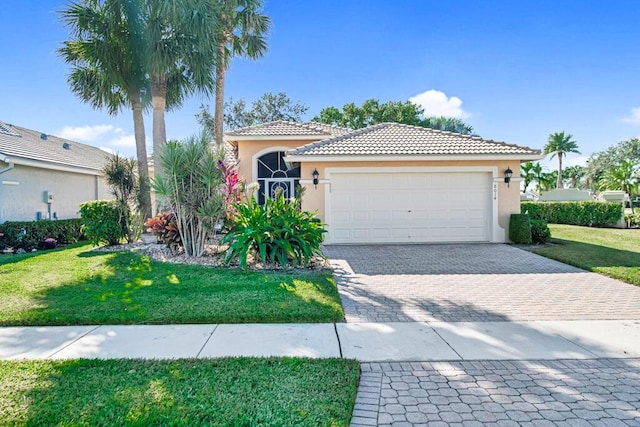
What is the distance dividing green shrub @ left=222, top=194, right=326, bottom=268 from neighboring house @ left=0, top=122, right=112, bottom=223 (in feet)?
20.1

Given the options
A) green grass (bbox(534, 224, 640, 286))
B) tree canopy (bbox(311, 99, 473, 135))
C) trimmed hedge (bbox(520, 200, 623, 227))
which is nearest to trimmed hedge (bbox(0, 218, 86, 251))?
green grass (bbox(534, 224, 640, 286))

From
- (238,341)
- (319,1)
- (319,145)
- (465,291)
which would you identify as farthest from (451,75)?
(238,341)

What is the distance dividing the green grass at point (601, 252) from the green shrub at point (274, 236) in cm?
664

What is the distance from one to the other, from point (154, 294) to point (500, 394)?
216 inches

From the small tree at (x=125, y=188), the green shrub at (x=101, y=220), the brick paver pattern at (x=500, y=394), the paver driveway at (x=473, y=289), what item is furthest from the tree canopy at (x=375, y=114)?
the brick paver pattern at (x=500, y=394)

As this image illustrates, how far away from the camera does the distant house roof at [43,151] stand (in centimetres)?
1273

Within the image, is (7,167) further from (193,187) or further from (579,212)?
(579,212)

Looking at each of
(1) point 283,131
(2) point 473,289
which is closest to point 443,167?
(2) point 473,289

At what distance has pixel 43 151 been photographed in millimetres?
14961

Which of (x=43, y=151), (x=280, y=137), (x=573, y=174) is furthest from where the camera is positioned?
(x=573, y=174)

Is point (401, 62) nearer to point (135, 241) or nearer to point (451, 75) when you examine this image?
point (451, 75)

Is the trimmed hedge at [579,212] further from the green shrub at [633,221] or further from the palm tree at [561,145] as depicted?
the palm tree at [561,145]

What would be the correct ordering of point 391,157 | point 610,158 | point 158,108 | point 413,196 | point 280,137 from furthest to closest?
point 610,158 < point 280,137 < point 158,108 < point 413,196 < point 391,157

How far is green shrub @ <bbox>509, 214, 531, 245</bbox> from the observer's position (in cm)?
1182
